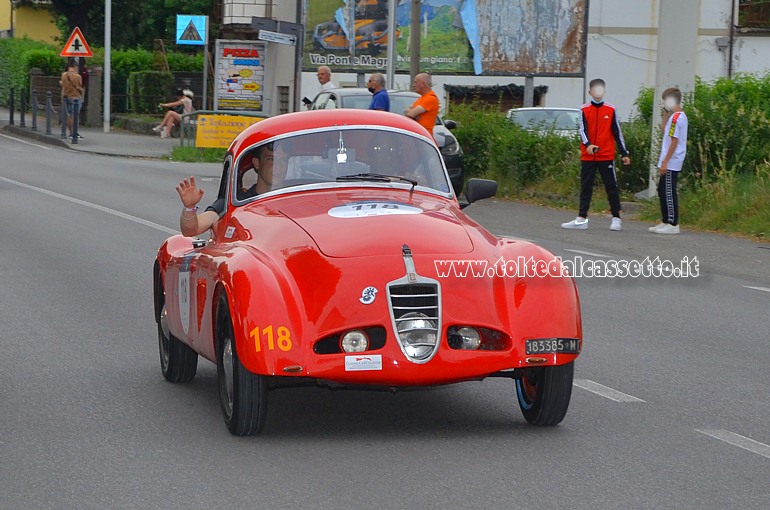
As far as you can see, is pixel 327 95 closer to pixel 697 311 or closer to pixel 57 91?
pixel 697 311

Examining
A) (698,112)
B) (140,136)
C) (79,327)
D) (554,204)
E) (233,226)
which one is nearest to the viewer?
(233,226)

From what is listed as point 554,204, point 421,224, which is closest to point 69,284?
point 421,224

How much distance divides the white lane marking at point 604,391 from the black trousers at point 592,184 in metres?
9.81

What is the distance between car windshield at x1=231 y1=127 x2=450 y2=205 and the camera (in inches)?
316

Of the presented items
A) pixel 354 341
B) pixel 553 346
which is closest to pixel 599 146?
pixel 553 346

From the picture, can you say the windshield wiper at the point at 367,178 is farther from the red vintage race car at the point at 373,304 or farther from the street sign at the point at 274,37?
A: the street sign at the point at 274,37

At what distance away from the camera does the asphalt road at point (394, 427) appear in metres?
5.68

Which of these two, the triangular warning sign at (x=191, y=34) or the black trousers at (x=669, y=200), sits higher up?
the triangular warning sign at (x=191, y=34)

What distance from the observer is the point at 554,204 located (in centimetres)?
2152

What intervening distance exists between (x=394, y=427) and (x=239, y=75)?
32820mm

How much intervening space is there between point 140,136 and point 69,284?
98.2 ft

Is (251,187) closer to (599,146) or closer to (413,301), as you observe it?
(413,301)

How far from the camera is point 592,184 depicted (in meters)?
18.1

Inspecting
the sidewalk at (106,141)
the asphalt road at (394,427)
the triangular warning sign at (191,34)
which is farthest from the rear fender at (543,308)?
the triangular warning sign at (191,34)
